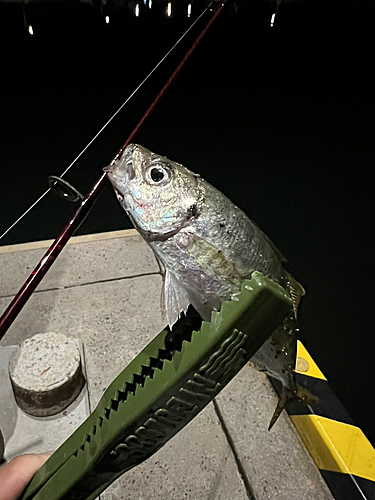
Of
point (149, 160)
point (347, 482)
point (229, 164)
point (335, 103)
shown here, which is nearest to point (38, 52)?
point (229, 164)

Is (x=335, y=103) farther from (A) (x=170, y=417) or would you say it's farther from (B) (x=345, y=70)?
(A) (x=170, y=417)

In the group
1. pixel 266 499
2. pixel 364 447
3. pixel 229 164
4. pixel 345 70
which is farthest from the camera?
pixel 345 70

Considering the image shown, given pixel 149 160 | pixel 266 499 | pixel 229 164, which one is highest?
pixel 149 160

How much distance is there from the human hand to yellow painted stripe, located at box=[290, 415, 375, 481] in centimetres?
82

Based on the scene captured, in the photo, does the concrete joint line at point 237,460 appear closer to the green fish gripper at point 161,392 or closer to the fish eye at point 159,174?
the green fish gripper at point 161,392

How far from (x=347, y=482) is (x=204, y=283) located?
892 millimetres

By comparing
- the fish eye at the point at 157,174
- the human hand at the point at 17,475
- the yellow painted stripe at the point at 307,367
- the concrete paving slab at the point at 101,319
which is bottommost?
the yellow painted stripe at the point at 307,367

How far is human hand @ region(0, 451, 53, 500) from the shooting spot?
29.0 inches

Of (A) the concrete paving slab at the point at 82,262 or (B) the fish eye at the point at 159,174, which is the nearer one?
(B) the fish eye at the point at 159,174

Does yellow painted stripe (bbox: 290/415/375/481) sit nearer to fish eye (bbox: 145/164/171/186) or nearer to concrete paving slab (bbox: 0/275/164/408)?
concrete paving slab (bbox: 0/275/164/408)

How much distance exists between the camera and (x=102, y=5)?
3.49m

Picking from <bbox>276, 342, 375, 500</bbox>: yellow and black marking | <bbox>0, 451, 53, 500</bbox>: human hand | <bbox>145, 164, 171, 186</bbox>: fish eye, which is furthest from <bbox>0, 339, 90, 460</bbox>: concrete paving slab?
<bbox>145, 164, 171, 186</bbox>: fish eye

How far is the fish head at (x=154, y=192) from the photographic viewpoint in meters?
0.69

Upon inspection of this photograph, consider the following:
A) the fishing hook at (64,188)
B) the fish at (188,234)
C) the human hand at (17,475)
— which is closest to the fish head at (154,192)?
the fish at (188,234)
